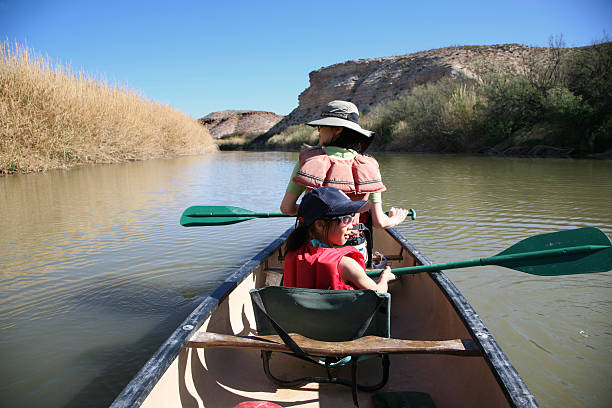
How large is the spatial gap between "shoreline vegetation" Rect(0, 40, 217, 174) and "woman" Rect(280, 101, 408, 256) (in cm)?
1167

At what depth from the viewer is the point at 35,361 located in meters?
2.71

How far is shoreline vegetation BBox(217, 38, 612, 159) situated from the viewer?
1641 centimetres

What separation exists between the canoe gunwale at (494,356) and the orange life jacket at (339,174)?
73cm

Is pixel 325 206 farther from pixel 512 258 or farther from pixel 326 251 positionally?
pixel 512 258

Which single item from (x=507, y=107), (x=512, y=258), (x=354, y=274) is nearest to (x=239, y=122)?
(x=507, y=107)

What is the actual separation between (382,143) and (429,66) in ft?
53.0

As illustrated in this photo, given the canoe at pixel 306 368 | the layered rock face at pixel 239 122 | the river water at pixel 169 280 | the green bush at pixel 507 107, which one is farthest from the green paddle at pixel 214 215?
the layered rock face at pixel 239 122

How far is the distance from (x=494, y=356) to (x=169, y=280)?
11.0 ft

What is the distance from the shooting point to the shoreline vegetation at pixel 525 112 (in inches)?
646

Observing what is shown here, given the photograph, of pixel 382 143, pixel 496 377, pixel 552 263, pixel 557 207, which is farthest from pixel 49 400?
pixel 382 143

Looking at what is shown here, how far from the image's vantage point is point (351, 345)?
5.80 feet

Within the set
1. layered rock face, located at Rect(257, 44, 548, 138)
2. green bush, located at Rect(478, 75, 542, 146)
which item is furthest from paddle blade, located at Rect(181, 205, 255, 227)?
layered rock face, located at Rect(257, 44, 548, 138)

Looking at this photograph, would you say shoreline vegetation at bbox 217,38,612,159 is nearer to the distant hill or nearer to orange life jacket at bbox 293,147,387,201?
the distant hill

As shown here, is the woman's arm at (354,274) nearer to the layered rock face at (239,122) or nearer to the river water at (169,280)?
the river water at (169,280)
